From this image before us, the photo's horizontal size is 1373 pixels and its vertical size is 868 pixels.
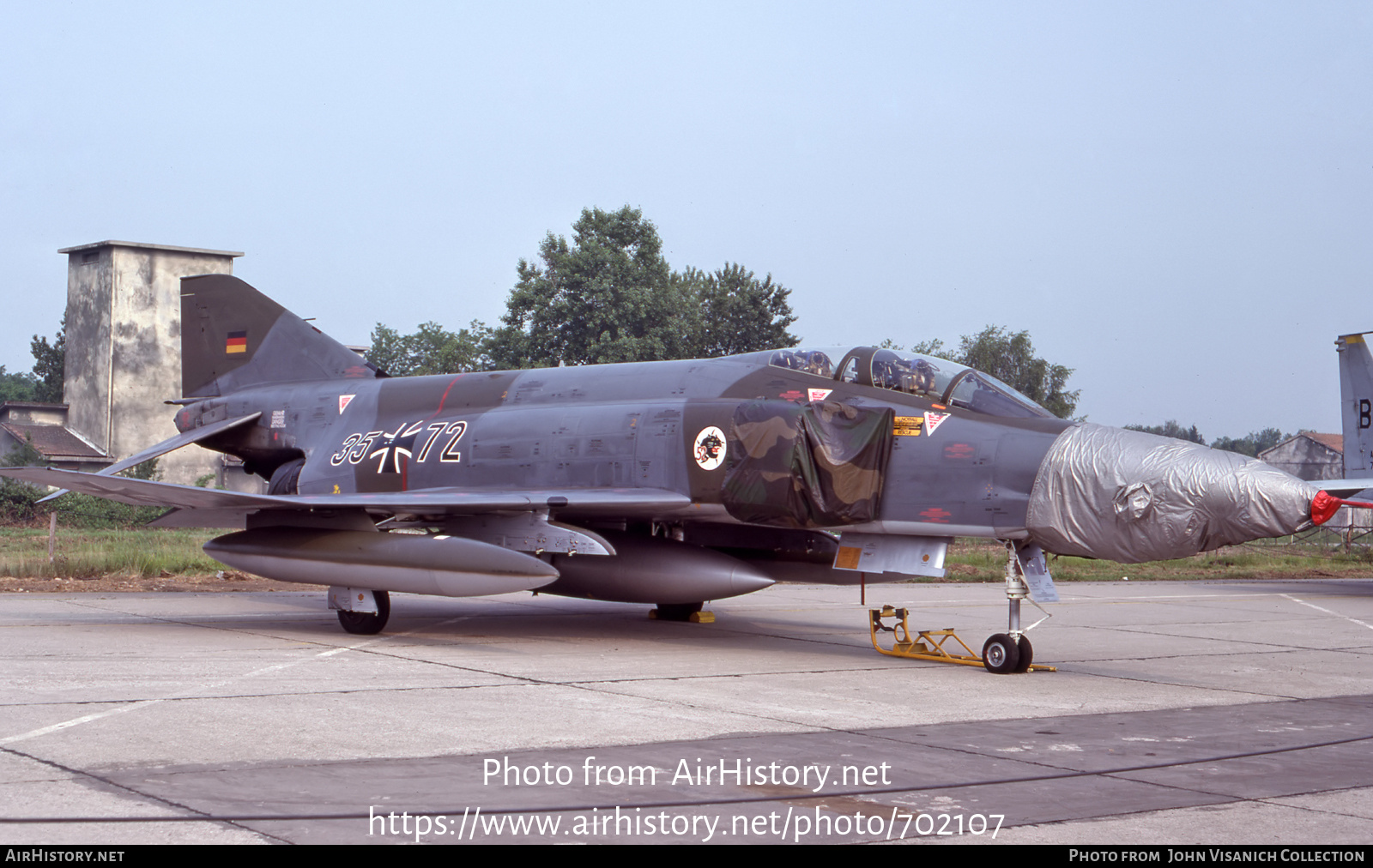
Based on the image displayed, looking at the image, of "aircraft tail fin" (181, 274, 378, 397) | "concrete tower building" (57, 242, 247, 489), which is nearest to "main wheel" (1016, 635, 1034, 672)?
"aircraft tail fin" (181, 274, 378, 397)

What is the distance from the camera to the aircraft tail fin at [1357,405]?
78.6 feet

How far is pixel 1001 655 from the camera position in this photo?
10.2 metres

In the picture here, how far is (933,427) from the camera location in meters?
10.5

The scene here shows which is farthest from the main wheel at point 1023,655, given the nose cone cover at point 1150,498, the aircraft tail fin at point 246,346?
→ the aircraft tail fin at point 246,346

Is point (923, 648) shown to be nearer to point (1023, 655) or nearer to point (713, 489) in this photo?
point (1023, 655)

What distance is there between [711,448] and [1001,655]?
10.8 ft

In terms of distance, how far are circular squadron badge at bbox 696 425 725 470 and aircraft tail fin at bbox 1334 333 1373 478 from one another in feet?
60.1

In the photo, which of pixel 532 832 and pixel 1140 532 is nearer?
pixel 532 832

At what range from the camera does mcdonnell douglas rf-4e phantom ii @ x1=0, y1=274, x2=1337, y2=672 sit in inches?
376

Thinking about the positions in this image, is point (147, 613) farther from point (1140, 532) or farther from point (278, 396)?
point (1140, 532)

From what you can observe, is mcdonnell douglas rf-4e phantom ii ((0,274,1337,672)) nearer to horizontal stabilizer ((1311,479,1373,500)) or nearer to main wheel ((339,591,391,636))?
main wheel ((339,591,391,636))

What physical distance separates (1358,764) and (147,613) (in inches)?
486

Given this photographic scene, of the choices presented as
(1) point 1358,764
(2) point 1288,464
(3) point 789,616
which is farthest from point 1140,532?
(2) point 1288,464

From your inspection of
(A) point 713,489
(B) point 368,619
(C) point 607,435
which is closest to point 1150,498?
(A) point 713,489
